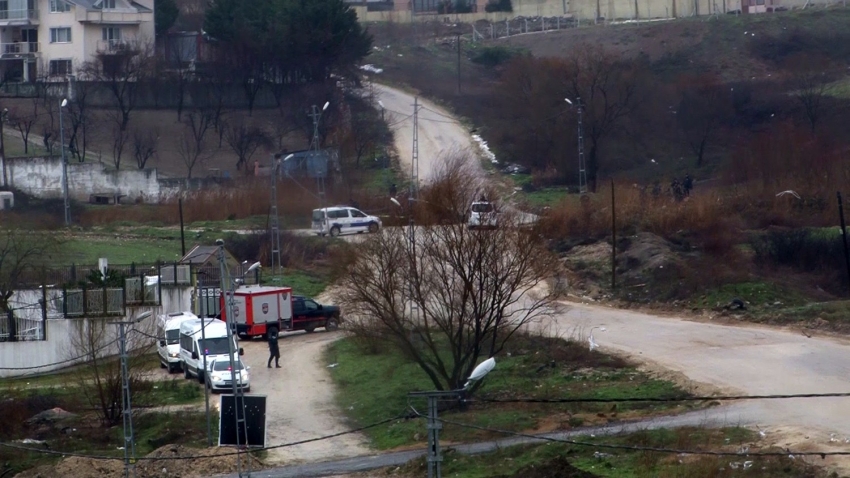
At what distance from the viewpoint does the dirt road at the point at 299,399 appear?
20953mm

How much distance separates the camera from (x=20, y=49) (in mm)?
67875

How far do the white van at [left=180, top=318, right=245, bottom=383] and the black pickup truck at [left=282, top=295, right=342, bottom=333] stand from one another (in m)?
4.40

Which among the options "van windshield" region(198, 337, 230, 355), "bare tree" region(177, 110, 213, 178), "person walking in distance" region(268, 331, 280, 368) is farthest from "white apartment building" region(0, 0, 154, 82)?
"van windshield" region(198, 337, 230, 355)

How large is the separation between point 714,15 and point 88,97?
46179 mm

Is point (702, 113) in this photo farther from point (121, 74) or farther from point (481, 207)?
point (481, 207)

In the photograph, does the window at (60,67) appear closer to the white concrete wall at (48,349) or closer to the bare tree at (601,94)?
the bare tree at (601,94)

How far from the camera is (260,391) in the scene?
2505 cm

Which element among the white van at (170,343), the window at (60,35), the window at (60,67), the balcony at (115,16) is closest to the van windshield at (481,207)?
the white van at (170,343)

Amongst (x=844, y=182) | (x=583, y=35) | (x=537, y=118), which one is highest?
(x=583, y=35)

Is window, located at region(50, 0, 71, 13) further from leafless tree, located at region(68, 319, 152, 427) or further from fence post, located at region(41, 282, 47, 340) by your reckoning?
leafless tree, located at region(68, 319, 152, 427)

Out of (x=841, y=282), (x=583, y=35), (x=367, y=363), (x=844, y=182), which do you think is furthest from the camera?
(x=583, y=35)

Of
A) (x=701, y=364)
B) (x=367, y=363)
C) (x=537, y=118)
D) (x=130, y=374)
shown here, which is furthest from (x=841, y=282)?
(x=537, y=118)

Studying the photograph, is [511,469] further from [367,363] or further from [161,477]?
[367,363]

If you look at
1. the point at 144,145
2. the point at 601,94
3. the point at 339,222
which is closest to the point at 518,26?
the point at 601,94
